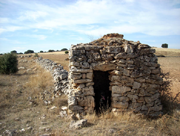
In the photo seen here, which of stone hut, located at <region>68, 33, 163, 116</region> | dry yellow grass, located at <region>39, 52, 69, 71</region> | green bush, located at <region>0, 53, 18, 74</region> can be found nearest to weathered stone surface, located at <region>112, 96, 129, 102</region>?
stone hut, located at <region>68, 33, 163, 116</region>

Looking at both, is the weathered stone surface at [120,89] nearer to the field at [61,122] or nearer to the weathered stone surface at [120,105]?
the weathered stone surface at [120,105]

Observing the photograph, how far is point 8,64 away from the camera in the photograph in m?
14.7

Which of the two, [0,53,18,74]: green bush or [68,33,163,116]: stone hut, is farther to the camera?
[0,53,18,74]: green bush

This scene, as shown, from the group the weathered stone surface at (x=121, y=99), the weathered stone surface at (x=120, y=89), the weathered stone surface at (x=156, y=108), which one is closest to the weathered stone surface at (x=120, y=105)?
the weathered stone surface at (x=121, y=99)

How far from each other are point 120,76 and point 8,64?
1377cm

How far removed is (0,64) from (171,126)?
1616 centimetres

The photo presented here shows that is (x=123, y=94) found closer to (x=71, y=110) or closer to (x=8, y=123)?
(x=71, y=110)

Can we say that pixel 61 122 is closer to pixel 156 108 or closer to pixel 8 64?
pixel 156 108

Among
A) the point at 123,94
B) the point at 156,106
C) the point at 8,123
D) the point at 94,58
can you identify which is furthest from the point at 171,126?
the point at 8,123

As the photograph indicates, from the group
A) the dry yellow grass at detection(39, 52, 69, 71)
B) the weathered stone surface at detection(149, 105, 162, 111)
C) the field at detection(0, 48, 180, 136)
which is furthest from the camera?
the dry yellow grass at detection(39, 52, 69, 71)

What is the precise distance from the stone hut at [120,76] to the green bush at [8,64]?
12025 mm

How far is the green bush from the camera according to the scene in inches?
566

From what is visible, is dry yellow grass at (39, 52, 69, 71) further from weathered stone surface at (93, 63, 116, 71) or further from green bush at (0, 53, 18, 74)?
weathered stone surface at (93, 63, 116, 71)

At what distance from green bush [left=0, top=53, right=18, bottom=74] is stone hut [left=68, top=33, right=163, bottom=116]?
1202cm
